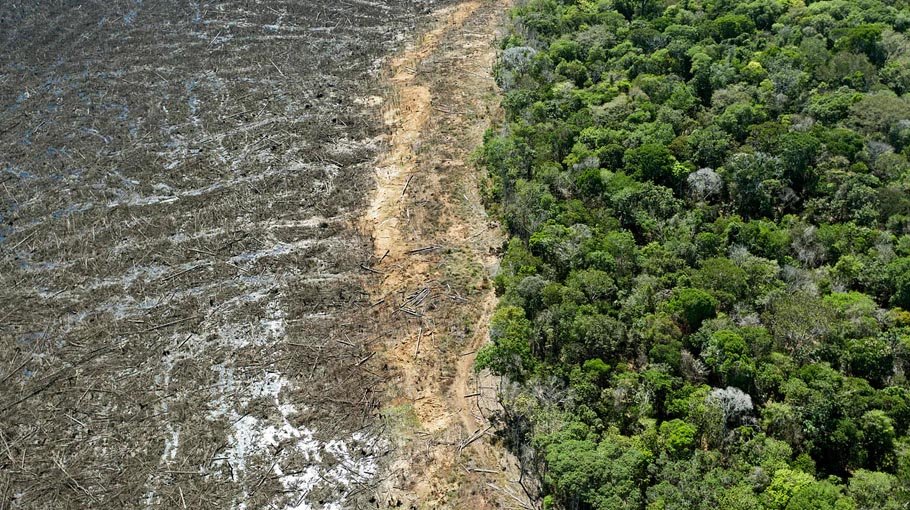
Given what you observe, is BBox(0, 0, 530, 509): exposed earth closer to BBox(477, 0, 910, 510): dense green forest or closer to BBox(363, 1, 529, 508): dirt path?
BBox(363, 1, 529, 508): dirt path

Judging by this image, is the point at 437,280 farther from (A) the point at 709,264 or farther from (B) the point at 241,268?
(A) the point at 709,264

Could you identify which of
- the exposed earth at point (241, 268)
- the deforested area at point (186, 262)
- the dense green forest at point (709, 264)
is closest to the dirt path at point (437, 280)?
the exposed earth at point (241, 268)

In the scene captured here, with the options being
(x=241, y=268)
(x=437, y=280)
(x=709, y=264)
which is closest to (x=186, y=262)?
(x=241, y=268)

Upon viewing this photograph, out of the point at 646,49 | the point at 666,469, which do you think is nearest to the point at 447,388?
the point at 666,469

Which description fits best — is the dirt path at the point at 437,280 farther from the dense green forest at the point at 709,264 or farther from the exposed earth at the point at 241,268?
the dense green forest at the point at 709,264

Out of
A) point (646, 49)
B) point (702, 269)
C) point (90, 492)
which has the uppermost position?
point (646, 49)

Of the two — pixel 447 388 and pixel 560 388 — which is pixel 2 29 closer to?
pixel 447 388

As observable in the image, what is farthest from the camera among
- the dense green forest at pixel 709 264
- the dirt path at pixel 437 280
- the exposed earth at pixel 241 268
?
the exposed earth at pixel 241 268
